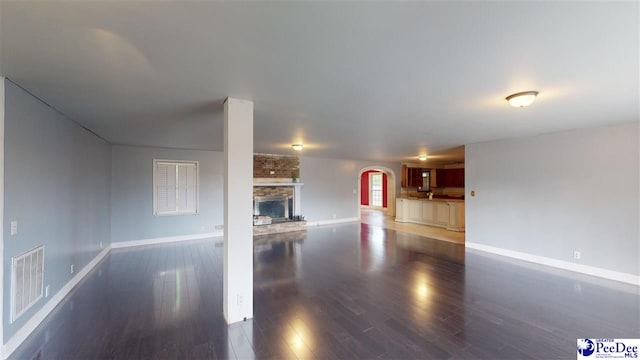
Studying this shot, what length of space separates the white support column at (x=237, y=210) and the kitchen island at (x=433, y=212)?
22.5 feet

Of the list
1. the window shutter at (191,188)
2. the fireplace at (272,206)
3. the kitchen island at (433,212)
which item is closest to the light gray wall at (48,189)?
the window shutter at (191,188)

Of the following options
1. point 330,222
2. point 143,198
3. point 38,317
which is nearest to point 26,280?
point 38,317

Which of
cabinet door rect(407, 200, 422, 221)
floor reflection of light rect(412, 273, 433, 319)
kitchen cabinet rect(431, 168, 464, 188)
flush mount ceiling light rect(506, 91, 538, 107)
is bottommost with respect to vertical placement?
floor reflection of light rect(412, 273, 433, 319)

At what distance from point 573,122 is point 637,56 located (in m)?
2.56

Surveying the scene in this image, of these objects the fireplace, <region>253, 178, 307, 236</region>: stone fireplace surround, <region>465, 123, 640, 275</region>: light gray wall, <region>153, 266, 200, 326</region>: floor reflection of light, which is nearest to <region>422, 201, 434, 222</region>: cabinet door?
<region>465, 123, 640, 275</region>: light gray wall

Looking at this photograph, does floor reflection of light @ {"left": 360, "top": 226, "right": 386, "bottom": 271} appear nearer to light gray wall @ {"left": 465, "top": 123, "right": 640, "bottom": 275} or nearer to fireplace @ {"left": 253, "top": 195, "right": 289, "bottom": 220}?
light gray wall @ {"left": 465, "top": 123, "right": 640, "bottom": 275}

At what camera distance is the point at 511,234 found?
5.27 meters

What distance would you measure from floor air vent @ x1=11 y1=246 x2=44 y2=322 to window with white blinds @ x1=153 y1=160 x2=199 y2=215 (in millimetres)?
3653

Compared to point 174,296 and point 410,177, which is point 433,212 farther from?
point 174,296

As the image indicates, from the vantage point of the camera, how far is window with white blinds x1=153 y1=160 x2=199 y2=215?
6.34 m

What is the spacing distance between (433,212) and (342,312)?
21.9 ft

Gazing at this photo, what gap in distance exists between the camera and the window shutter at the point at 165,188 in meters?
6.34

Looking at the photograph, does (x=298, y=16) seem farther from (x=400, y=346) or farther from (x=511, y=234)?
(x=511, y=234)

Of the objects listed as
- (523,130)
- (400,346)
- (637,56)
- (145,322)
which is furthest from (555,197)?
(145,322)
